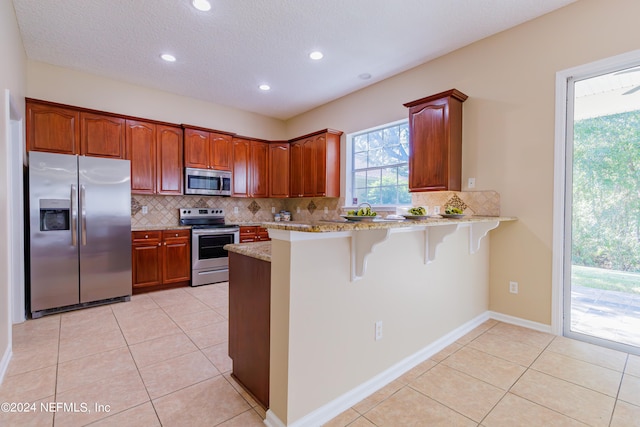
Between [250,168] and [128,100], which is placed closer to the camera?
[128,100]

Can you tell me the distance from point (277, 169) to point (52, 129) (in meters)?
3.16

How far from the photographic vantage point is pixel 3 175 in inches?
85.0

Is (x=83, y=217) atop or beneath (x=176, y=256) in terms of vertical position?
atop

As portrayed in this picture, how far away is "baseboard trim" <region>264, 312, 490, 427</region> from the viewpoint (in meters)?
1.55

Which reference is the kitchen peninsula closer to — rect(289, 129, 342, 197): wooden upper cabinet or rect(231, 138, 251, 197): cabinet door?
rect(289, 129, 342, 197): wooden upper cabinet

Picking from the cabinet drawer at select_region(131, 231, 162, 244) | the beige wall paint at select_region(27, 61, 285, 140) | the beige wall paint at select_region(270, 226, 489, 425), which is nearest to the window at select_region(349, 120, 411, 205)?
the beige wall paint at select_region(270, 226, 489, 425)

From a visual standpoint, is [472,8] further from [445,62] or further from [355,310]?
[355,310]

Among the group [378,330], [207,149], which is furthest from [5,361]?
[207,149]

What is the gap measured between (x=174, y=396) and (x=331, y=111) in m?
4.50

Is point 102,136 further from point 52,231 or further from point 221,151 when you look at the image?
point 221,151

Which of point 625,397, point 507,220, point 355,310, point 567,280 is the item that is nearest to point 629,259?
point 567,280

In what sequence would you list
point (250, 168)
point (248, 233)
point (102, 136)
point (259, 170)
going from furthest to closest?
point (259, 170), point (250, 168), point (248, 233), point (102, 136)

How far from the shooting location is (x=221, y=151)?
497 cm

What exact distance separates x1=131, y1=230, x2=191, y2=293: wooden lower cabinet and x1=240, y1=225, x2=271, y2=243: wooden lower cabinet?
33.6 inches
